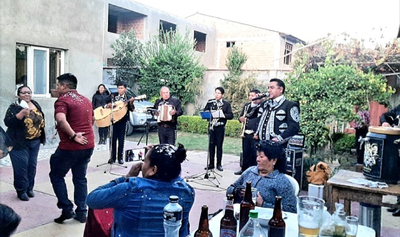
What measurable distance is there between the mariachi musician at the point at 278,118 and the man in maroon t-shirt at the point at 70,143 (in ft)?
7.97

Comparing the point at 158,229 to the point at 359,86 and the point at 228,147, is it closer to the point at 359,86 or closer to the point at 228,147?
the point at 359,86

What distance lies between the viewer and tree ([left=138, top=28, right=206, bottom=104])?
1509cm

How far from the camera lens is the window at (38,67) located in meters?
8.27

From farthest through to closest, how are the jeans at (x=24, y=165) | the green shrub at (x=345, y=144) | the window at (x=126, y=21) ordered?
the window at (x=126, y=21)
the green shrub at (x=345, y=144)
the jeans at (x=24, y=165)

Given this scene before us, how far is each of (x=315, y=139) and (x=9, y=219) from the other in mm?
6976

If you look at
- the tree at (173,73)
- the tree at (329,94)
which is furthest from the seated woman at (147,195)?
the tree at (173,73)

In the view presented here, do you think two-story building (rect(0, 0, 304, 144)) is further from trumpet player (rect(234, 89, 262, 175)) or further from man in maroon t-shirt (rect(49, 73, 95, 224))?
trumpet player (rect(234, 89, 262, 175))

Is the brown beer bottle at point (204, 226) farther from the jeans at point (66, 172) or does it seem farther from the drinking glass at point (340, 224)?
the jeans at point (66, 172)

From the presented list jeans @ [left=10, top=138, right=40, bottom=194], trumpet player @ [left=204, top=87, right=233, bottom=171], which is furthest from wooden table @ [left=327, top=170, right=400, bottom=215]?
trumpet player @ [left=204, top=87, right=233, bottom=171]

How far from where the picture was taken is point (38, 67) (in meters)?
8.66

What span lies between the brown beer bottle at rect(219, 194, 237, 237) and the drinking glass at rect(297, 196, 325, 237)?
371 mm

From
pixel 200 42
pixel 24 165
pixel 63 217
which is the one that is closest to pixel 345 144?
pixel 63 217

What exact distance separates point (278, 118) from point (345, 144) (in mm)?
5148

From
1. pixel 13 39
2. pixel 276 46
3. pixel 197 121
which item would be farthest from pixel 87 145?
pixel 276 46
